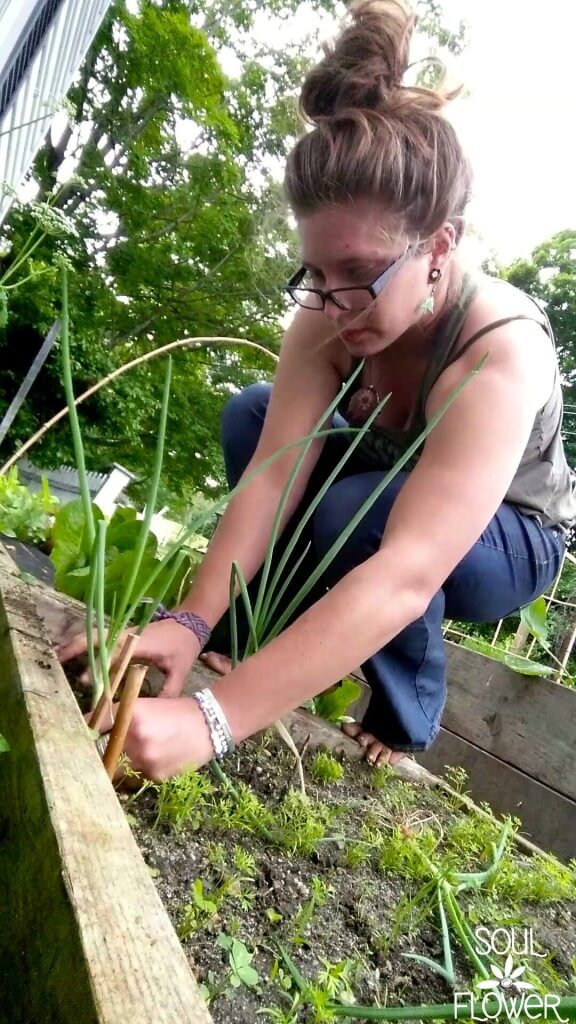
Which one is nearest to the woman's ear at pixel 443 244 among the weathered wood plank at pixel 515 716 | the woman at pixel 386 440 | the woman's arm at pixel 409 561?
the woman at pixel 386 440

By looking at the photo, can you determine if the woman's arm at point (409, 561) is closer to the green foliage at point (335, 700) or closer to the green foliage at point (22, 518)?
the green foliage at point (335, 700)

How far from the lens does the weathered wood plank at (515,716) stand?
4.54ft

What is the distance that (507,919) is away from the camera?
723mm

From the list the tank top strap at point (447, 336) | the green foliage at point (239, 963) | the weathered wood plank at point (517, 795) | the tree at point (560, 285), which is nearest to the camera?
the green foliage at point (239, 963)

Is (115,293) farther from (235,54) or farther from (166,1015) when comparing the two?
(166,1015)

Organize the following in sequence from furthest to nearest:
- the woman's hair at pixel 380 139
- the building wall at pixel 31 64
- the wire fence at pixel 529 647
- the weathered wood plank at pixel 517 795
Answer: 1. the building wall at pixel 31 64
2. the wire fence at pixel 529 647
3. the weathered wood plank at pixel 517 795
4. the woman's hair at pixel 380 139

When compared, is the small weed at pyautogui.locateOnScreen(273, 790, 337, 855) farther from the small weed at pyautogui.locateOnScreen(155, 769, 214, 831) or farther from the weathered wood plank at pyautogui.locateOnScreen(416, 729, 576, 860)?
the weathered wood plank at pyautogui.locateOnScreen(416, 729, 576, 860)

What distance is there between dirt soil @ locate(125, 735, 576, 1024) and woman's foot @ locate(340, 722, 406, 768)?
122 mm

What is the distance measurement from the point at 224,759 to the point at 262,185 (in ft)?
20.6

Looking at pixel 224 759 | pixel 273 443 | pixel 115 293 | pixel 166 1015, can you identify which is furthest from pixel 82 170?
pixel 166 1015

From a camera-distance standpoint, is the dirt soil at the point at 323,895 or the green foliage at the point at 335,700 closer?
the dirt soil at the point at 323,895

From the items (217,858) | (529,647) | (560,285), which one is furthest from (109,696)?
(560,285)

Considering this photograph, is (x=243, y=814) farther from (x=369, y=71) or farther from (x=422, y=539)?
(x=369, y=71)

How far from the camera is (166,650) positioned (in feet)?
2.79
